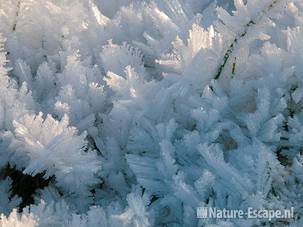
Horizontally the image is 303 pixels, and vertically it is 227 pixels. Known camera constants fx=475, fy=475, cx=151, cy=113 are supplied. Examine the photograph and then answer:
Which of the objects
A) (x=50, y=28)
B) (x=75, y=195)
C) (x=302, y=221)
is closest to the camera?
(x=302, y=221)

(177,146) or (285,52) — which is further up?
(285,52)

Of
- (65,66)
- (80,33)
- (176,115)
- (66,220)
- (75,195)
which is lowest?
(66,220)

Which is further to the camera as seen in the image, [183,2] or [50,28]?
[183,2]

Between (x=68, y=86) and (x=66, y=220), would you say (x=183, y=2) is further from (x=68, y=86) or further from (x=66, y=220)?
(x=66, y=220)

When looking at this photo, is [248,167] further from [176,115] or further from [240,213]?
[176,115]

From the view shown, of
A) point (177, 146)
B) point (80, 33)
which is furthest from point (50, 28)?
point (177, 146)

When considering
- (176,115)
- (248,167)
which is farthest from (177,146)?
(248,167)

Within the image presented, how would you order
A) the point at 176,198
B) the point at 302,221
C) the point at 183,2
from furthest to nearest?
the point at 183,2
the point at 176,198
the point at 302,221
